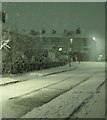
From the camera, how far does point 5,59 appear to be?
37.0 meters

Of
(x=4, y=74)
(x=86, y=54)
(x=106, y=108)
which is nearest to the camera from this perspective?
(x=106, y=108)

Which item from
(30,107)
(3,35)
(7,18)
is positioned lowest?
(30,107)

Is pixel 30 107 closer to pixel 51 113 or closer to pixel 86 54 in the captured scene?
pixel 51 113

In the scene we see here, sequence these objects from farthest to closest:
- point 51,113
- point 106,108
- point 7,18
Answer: point 7,18, point 106,108, point 51,113

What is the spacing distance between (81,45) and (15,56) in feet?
248

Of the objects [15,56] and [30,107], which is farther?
[15,56]

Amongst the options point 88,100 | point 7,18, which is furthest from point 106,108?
point 7,18

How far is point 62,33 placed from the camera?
116 m

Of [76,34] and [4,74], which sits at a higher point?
[76,34]

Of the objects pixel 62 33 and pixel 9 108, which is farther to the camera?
pixel 62 33

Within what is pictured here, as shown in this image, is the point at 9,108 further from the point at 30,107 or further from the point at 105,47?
the point at 105,47

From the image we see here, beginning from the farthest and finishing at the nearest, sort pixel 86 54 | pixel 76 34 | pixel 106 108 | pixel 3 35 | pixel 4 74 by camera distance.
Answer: pixel 76 34 < pixel 86 54 < pixel 3 35 < pixel 4 74 < pixel 106 108

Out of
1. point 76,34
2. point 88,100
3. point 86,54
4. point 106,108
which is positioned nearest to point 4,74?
point 88,100

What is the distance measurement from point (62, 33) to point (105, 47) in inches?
839
